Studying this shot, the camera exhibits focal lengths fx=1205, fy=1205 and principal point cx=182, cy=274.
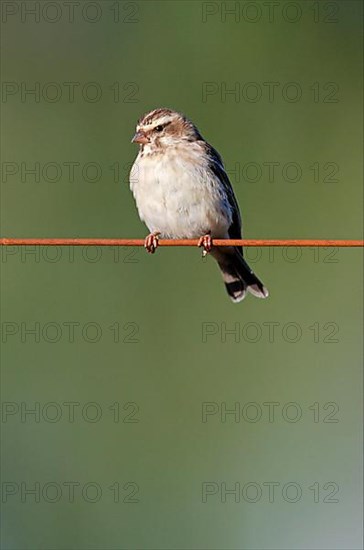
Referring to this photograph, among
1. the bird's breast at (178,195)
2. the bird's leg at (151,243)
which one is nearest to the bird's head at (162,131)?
the bird's breast at (178,195)

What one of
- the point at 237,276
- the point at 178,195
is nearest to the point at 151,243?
the point at 178,195

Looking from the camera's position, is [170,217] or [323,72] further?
[323,72]

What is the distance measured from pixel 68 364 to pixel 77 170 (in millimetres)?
1986

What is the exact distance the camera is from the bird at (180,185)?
8.76 metres

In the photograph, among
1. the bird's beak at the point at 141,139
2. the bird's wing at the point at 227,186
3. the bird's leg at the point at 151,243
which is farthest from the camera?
the bird's wing at the point at 227,186

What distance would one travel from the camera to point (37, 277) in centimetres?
1106

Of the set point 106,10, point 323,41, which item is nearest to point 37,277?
point 106,10

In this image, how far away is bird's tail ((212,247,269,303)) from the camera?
9.33 metres

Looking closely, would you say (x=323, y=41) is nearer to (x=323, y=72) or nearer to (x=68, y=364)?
(x=323, y=72)

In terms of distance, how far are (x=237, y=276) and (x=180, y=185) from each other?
1023mm

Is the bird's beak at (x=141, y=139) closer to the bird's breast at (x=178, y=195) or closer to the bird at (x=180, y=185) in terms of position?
the bird at (x=180, y=185)

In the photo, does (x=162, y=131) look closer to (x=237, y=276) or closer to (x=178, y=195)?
(x=178, y=195)

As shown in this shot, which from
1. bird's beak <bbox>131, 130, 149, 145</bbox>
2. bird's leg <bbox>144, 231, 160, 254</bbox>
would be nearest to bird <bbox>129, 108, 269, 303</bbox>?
bird's beak <bbox>131, 130, 149, 145</bbox>

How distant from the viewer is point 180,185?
8758mm
